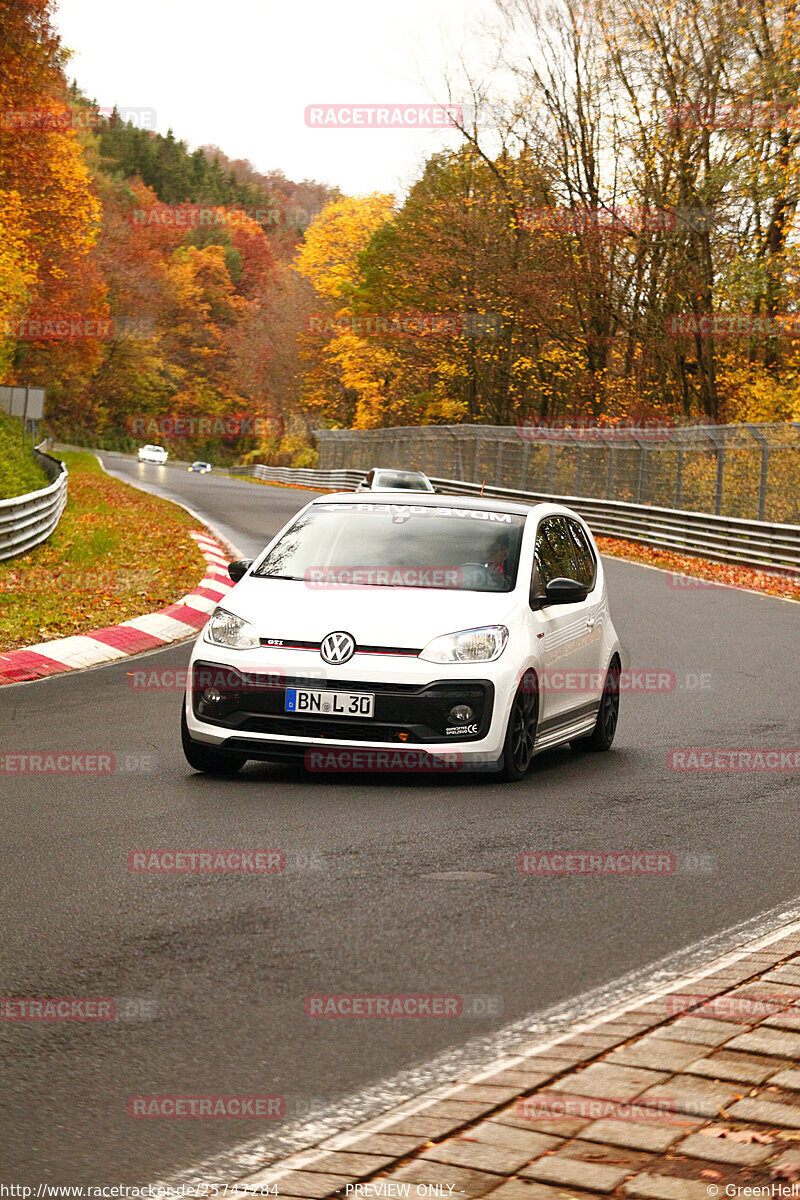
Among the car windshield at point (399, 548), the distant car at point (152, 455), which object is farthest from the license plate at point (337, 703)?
the distant car at point (152, 455)

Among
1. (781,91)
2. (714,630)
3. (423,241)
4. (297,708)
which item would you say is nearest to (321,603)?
(297,708)

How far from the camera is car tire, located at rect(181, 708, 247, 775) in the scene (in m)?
8.77

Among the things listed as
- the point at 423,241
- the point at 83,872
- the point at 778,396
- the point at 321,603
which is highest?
the point at 423,241

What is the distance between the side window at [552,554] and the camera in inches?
382


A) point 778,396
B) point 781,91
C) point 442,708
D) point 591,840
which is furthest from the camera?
point 778,396

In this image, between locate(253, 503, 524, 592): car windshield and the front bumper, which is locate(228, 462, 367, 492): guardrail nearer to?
locate(253, 503, 524, 592): car windshield

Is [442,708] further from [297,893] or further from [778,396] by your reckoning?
[778,396]

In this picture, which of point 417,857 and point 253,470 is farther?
point 253,470

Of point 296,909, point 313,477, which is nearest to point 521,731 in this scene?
point 296,909

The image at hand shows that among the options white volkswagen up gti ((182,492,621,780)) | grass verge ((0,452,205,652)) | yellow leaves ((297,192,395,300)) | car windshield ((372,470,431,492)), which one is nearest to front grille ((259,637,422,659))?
white volkswagen up gti ((182,492,621,780))

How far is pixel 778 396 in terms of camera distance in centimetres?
3922

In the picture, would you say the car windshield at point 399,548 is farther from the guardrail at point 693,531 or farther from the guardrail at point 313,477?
the guardrail at point 313,477

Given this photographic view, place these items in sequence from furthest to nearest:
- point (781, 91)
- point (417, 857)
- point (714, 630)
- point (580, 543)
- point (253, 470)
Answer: point (253, 470)
point (781, 91)
point (714, 630)
point (580, 543)
point (417, 857)

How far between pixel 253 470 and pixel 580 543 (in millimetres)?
85076
